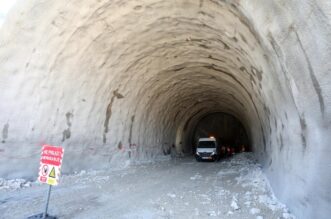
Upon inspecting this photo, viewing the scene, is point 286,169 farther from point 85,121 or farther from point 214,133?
point 214,133

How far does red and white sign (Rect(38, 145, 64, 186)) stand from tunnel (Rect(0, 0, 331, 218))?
340 centimetres

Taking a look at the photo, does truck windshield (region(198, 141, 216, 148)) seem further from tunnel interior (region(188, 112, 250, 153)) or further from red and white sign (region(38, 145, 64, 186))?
red and white sign (region(38, 145, 64, 186))

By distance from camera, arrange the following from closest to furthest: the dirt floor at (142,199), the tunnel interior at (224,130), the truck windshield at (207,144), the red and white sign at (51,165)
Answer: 1. the red and white sign at (51,165)
2. the dirt floor at (142,199)
3. the truck windshield at (207,144)
4. the tunnel interior at (224,130)

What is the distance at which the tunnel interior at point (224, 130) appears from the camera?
30.2 m

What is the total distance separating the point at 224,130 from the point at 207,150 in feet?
38.1

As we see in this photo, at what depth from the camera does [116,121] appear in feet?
41.6

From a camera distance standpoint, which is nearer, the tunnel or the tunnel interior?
the tunnel

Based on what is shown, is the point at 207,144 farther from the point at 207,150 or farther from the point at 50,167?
the point at 50,167

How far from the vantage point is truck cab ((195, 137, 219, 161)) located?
1956cm

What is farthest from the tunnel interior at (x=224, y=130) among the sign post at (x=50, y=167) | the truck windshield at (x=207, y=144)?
the sign post at (x=50, y=167)

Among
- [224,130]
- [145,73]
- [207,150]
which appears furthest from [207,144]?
[224,130]

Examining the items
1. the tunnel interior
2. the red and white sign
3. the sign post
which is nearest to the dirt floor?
the sign post

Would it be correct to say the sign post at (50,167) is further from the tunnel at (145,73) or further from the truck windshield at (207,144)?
the truck windshield at (207,144)

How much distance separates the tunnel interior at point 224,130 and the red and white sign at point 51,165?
2484 cm
